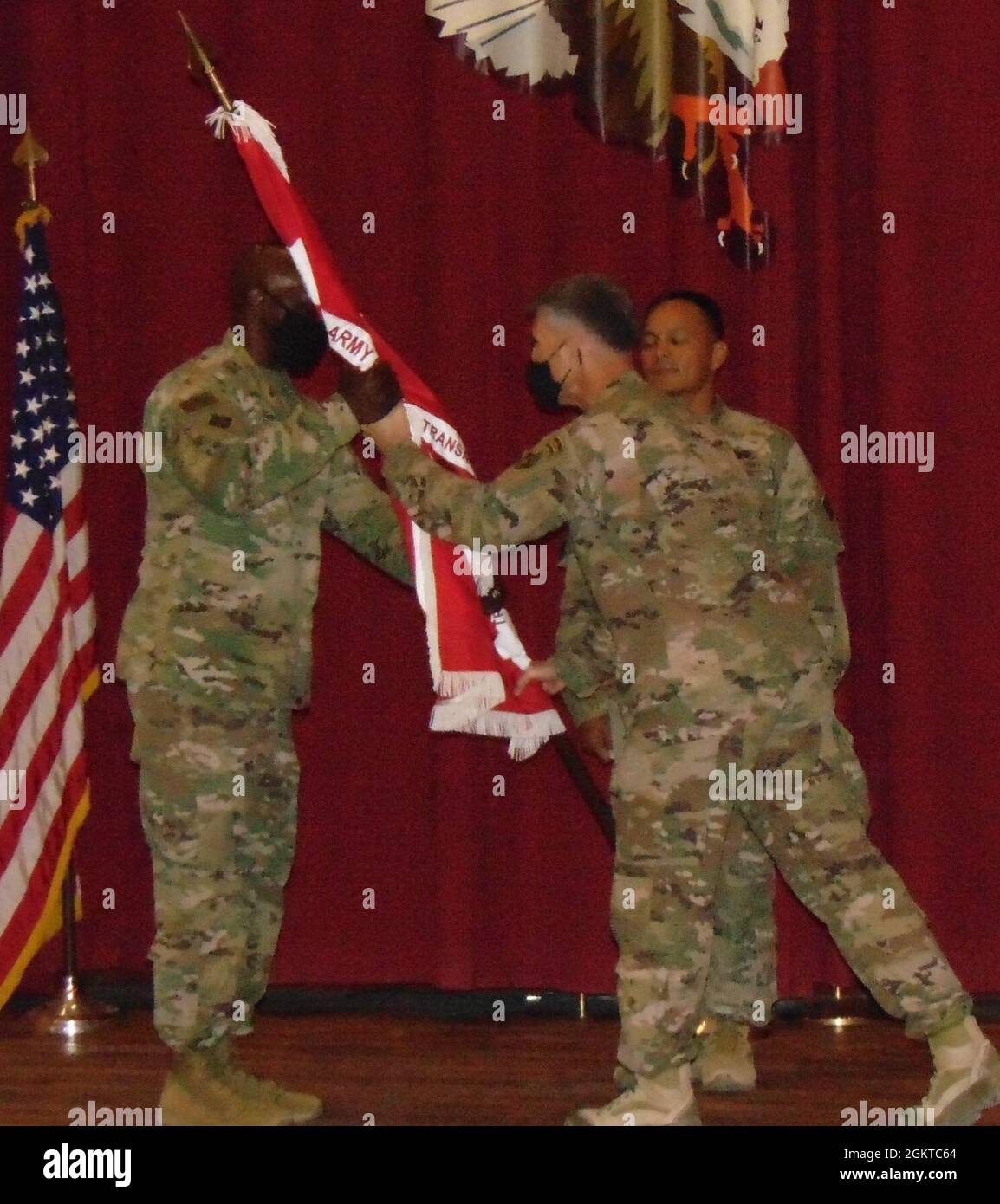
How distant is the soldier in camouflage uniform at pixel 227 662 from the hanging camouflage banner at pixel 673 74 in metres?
1.21

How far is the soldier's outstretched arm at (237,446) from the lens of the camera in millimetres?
2828

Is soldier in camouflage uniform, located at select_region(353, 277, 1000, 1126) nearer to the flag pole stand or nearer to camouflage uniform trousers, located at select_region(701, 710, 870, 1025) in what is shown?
camouflage uniform trousers, located at select_region(701, 710, 870, 1025)

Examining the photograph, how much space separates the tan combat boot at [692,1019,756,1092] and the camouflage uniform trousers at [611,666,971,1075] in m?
0.46

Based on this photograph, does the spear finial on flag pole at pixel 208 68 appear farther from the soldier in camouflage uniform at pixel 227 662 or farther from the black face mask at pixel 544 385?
the black face mask at pixel 544 385

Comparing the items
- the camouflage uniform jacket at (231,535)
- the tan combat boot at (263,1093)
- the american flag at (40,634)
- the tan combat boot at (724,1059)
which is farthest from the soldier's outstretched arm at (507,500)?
the american flag at (40,634)

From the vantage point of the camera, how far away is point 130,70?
4.08 meters

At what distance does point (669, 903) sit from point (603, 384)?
3.00 feet

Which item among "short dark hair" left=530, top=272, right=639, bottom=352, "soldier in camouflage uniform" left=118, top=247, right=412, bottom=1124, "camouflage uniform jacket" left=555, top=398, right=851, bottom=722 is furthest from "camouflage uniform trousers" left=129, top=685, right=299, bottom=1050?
"short dark hair" left=530, top=272, right=639, bottom=352

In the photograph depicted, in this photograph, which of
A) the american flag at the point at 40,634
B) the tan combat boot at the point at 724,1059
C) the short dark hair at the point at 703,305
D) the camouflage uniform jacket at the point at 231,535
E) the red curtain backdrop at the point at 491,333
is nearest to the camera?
the camouflage uniform jacket at the point at 231,535

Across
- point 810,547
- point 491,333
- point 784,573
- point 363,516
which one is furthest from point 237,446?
point 491,333

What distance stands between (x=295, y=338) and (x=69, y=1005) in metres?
1.83

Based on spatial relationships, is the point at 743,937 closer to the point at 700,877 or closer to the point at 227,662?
the point at 700,877

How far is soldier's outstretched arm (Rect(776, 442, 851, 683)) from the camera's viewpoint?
3.17 m
